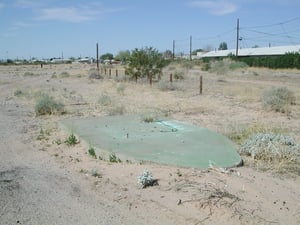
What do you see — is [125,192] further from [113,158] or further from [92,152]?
[92,152]

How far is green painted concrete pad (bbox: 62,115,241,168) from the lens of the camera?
798cm

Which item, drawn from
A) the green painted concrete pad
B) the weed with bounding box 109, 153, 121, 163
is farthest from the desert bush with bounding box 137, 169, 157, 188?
the weed with bounding box 109, 153, 121, 163

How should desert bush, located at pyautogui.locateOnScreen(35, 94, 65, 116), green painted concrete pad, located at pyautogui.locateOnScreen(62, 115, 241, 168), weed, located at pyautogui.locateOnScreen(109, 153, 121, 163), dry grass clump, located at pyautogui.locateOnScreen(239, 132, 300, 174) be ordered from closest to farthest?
dry grass clump, located at pyautogui.locateOnScreen(239, 132, 300, 174), green painted concrete pad, located at pyautogui.locateOnScreen(62, 115, 241, 168), weed, located at pyautogui.locateOnScreen(109, 153, 121, 163), desert bush, located at pyautogui.locateOnScreen(35, 94, 65, 116)

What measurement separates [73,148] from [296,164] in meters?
5.03

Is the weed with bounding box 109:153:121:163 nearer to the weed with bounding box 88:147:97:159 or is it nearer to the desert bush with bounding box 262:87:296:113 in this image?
the weed with bounding box 88:147:97:159

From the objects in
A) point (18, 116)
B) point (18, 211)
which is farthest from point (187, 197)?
point (18, 116)

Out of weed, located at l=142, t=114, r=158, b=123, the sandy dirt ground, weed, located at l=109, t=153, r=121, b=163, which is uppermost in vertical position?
weed, located at l=142, t=114, r=158, b=123

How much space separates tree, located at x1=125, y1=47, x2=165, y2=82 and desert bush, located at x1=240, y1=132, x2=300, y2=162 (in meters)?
25.6

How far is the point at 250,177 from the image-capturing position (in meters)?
7.02

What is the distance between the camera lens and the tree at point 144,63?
34.1 meters

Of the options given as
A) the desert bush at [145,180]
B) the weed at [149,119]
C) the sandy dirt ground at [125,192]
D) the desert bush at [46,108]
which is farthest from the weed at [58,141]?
the desert bush at [46,108]

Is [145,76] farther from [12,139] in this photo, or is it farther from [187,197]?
[187,197]

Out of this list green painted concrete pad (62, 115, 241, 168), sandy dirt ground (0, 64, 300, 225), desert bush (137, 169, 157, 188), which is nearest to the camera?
sandy dirt ground (0, 64, 300, 225)

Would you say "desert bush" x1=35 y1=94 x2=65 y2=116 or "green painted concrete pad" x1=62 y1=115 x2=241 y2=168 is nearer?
"green painted concrete pad" x1=62 y1=115 x2=241 y2=168
